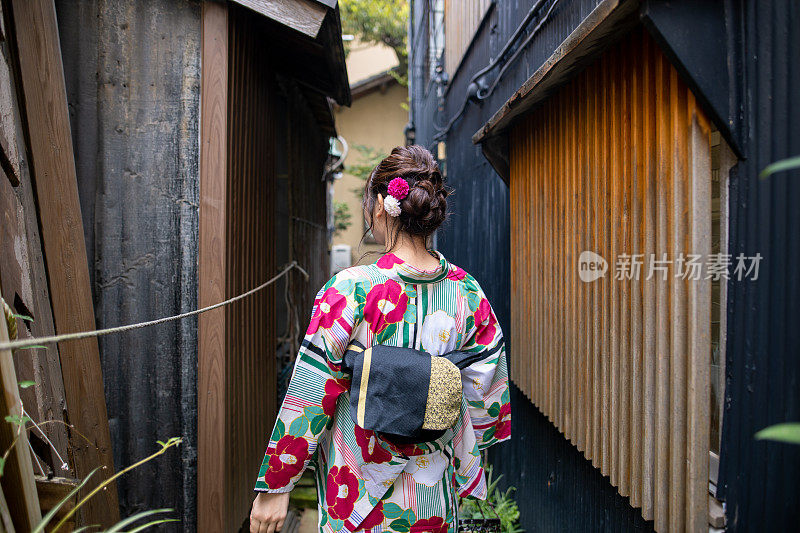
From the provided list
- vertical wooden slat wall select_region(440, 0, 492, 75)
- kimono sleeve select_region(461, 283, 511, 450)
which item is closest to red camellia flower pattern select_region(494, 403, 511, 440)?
kimono sleeve select_region(461, 283, 511, 450)

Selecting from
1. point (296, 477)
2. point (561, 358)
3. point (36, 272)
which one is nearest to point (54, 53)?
point (36, 272)

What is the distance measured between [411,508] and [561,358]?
1.20 meters

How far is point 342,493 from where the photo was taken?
2.22 metres

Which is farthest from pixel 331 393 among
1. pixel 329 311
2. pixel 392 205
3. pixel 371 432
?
pixel 392 205

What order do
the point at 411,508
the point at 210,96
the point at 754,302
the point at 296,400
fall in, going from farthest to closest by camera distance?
the point at 210,96, the point at 411,508, the point at 296,400, the point at 754,302

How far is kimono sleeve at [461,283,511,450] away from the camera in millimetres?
2396

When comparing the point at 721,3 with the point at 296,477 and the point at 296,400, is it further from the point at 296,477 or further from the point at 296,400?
the point at 296,477

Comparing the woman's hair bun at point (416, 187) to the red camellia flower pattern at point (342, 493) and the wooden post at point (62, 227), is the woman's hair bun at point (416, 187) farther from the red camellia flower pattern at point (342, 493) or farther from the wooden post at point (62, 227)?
the wooden post at point (62, 227)

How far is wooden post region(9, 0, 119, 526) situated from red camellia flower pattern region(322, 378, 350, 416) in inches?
48.1

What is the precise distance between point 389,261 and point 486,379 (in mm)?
784

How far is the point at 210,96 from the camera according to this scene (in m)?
3.14

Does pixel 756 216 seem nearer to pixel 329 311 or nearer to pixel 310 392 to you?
pixel 329 311

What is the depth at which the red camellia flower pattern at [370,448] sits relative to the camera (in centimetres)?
Result: 220

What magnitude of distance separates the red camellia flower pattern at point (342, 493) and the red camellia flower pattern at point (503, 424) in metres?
0.84
